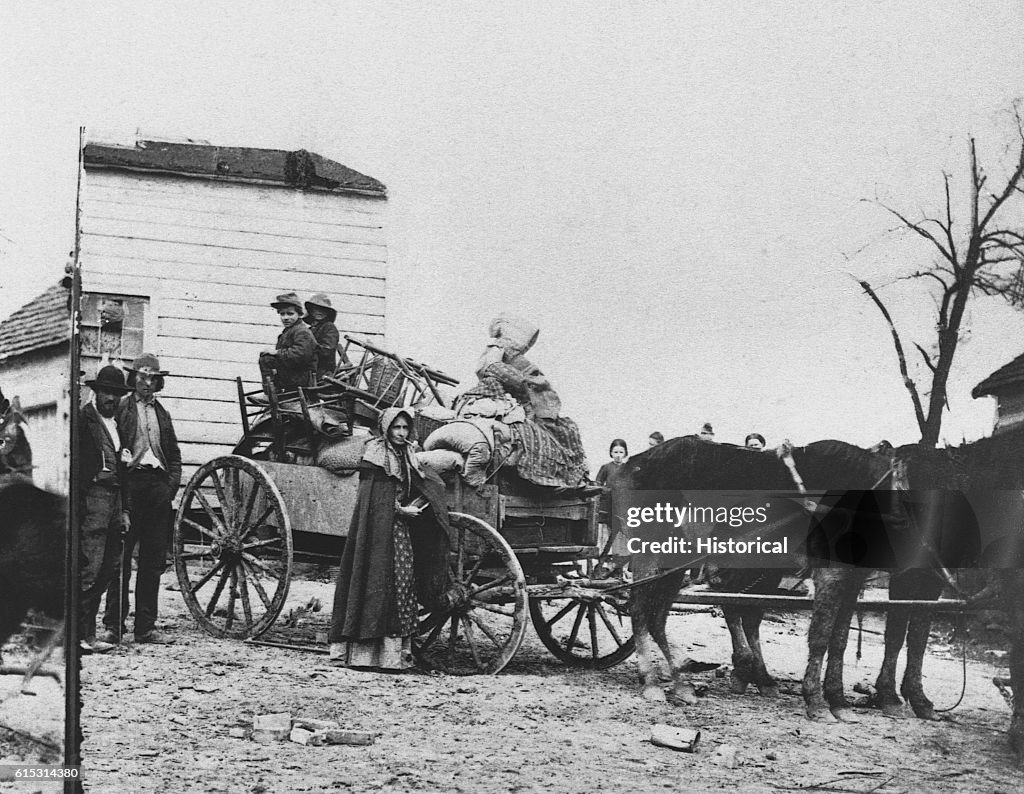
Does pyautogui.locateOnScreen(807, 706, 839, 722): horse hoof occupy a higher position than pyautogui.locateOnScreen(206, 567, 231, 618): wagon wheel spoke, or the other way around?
pyautogui.locateOnScreen(206, 567, 231, 618): wagon wheel spoke

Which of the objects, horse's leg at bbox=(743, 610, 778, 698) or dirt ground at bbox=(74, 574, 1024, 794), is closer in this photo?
dirt ground at bbox=(74, 574, 1024, 794)

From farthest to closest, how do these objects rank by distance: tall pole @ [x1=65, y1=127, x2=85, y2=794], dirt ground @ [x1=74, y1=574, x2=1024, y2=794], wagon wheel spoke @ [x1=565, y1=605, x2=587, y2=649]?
wagon wheel spoke @ [x1=565, y1=605, x2=587, y2=649] → tall pole @ [x1=65, y1=127, x2=85, y2=794] → dirt ground @ [x1=74, y1=574, x2=1024, y2=794]

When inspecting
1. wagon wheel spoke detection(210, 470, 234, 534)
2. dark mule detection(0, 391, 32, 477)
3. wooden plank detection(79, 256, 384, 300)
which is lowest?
wagon wheel spoke detection(210, 470, 234, 534)

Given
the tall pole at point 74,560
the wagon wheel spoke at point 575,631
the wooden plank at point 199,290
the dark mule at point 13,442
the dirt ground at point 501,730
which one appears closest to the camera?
the dirt ground at point 501,730

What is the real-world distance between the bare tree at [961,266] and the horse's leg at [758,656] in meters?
1.10

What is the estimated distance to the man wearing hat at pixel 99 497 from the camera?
13.9 feet

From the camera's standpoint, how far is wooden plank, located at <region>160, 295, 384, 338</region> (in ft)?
14.8

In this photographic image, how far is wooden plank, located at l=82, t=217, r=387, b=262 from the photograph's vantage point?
4.51 metres

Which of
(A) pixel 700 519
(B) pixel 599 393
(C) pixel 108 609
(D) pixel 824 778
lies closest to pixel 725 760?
(D) pixel 824 778

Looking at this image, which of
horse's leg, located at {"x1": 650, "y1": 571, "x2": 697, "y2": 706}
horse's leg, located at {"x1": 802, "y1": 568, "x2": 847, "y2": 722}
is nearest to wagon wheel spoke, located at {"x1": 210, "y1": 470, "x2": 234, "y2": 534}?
horse's leg, located at {"x1": 650, "y1": 571, "x2": 697, "y2": 706}

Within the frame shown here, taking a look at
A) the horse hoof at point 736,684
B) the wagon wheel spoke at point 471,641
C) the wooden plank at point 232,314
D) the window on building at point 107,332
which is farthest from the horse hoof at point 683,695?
the window on building at point 107,332

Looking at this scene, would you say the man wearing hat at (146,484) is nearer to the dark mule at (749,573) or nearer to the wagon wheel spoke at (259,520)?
the wagon wheel spoke at (259,520)

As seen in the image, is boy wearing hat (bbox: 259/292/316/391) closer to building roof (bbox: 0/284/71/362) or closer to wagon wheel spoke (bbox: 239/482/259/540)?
wagon wheel spoke (bbox: 239/482/259/540)

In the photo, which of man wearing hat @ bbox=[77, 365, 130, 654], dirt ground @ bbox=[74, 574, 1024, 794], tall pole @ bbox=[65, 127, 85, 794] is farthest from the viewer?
man wearing hat @ bbox=[77, 365, 130, 654]
